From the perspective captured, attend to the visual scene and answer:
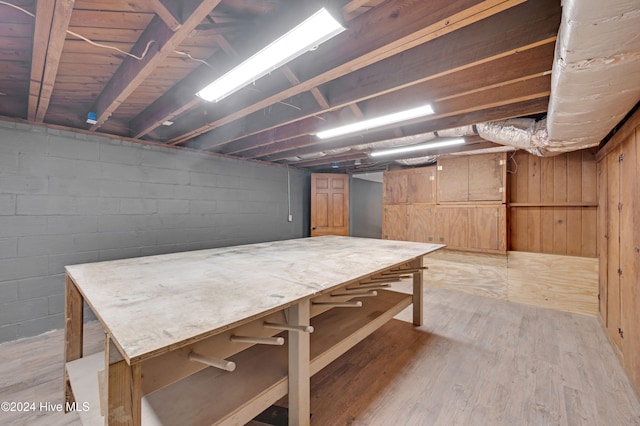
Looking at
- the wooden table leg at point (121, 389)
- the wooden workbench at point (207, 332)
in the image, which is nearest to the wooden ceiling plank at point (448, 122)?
the wooden workbench at point (207, 332)

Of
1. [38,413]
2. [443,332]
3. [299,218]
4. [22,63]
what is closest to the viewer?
[38,413]

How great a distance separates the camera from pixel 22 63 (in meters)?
1.76

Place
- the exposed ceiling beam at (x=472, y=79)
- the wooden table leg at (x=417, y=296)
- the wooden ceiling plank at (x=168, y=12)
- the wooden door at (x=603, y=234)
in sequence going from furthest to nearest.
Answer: the wooden table leg at (x=417, y=296), the wooden door at (x=603, y=234), the exposed ceiling beam at (x=472, y=79), the wooden ceiling plank at (x=168, y=12)

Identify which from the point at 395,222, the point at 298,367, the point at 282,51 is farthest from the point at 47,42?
the point at 395,222

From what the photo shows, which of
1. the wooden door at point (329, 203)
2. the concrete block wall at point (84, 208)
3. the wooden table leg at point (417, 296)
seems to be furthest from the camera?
the wooden door at point (329, 203)

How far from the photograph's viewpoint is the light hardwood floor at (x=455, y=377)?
5.33 ft

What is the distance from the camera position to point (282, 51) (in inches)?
53.0

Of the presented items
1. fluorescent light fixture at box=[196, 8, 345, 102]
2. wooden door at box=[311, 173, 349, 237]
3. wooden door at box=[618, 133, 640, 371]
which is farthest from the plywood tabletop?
wooden door at box=[311, 173, 349, 237]

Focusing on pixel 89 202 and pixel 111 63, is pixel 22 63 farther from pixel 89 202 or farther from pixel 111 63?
pixel 89 202

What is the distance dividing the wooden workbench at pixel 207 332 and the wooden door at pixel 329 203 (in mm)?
3326

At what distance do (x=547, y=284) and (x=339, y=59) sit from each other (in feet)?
12.7

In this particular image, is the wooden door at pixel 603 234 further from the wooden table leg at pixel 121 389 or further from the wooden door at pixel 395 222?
the wooden table leg at pixel 121 389

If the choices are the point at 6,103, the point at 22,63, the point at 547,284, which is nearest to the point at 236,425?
the point at 22,63

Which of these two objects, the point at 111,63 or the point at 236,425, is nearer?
the point at 236,425
